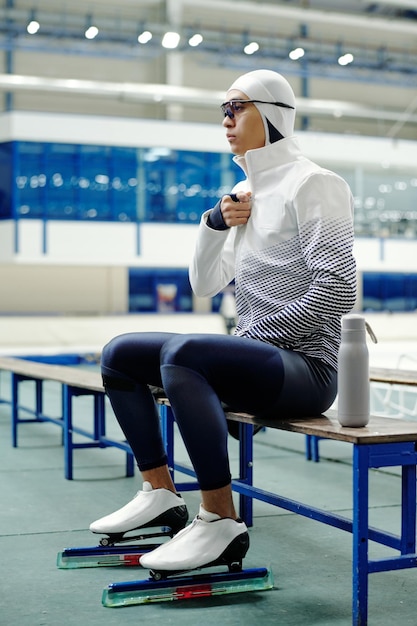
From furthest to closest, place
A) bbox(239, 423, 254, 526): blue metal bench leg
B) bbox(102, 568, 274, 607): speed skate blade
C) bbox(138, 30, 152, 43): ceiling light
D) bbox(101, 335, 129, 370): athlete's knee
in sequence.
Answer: bbox(138, 30, 152, 43): ceiling light
bbox(239, 423, 254, 526): blue metal bench leg
bbox(101, 335, 129, 370): athlete's knee
bbox(102, 568, 274, 607): speed skate blade

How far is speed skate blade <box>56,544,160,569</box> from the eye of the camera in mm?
2717

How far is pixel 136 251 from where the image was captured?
18.7 meters

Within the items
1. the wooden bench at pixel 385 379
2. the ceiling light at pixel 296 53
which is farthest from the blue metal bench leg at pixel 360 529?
the ceiling light at pixel 296 53

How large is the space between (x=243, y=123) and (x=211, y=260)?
0.42 metres

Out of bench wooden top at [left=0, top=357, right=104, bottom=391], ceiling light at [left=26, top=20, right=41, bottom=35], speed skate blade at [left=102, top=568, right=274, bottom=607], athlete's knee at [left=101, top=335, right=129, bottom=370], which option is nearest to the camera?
speed skate blade at [left=102, top=568, right=274, bottom=607]

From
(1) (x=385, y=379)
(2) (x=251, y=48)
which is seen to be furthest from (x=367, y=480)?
(2) (x=251, y=48)

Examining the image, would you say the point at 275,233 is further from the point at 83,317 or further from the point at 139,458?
the point at 83,317

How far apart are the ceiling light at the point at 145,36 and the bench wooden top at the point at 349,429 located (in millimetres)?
17754

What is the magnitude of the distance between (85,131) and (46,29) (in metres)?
2.70

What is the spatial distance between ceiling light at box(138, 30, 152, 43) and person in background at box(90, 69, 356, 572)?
17.3 m

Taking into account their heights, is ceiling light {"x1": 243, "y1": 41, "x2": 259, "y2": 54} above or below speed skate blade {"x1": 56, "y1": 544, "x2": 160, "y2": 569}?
above

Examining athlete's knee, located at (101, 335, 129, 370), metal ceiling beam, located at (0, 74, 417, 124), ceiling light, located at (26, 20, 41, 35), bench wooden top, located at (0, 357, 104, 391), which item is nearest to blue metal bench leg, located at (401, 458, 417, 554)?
athlete's knee, located at (101, 335, 129, 370)

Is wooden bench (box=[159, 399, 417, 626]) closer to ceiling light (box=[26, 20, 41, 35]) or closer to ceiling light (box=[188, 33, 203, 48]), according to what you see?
ceiling light (box=[26, 20, 41, 35])

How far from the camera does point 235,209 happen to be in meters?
2.61
